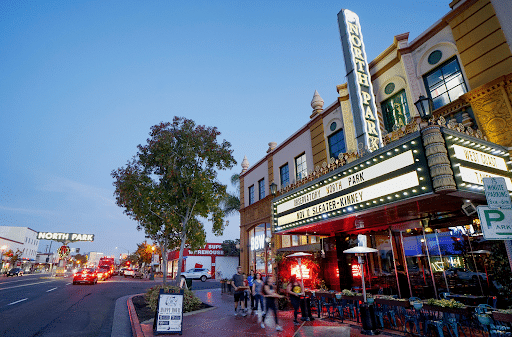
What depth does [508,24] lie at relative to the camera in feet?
28.8

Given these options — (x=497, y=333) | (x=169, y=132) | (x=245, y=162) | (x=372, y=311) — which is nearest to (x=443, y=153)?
(x=497, y=333)

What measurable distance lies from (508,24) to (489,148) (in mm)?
4142

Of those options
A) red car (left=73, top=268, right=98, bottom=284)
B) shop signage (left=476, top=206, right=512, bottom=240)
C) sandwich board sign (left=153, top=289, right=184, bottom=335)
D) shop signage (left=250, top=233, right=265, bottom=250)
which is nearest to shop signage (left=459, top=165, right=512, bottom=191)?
shop signage (left=476, top=206, right=512, bottom=240)

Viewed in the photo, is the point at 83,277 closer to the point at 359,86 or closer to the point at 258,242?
the point at 258,242

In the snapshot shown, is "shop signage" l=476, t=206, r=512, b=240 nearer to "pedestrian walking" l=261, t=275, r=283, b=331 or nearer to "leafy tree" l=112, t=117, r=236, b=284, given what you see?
"pedestrian walking" l=261, t=275, r=283, b=331

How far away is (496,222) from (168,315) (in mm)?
7767

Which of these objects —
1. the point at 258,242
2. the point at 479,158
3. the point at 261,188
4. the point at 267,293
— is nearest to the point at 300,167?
the point at 261,188

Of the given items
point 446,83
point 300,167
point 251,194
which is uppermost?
point 446,83

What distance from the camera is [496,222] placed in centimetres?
461

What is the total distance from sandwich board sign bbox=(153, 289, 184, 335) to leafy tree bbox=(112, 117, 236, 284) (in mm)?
6210

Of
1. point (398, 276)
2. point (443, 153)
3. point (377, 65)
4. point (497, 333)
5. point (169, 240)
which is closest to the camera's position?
point (497, 333)

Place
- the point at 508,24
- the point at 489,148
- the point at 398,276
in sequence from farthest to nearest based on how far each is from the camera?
the point at 398,276
the point at 508,24
the point at 489,148

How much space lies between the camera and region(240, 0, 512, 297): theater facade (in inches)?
288

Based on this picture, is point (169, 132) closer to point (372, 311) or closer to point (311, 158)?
point (311, 158)
